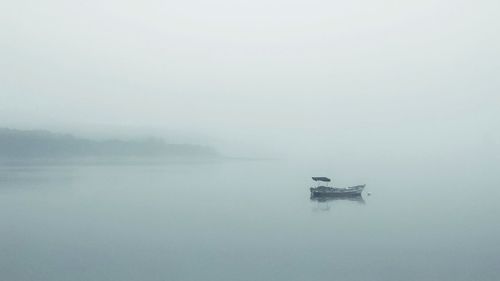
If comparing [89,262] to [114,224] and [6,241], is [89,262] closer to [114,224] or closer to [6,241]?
[6,241]

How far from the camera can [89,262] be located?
45156mm

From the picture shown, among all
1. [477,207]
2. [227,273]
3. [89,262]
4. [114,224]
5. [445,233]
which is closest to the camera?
[227,273]

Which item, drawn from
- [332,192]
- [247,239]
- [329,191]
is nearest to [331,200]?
[332,192]

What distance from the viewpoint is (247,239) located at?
5638cm

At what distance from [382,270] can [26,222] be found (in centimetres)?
5671

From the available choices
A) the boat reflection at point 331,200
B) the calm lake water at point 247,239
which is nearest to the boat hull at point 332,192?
the boat reflection at point 331,200

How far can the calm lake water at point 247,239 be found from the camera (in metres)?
42.6

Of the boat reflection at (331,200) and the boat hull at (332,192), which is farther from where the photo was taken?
the boat hull at (332,192)

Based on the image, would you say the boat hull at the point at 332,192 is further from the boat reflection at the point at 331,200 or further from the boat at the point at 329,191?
the boat reflection at the point at 331,200

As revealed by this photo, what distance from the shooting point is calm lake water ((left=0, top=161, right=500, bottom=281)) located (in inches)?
1677

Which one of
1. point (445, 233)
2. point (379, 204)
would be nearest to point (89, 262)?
point (445, 233)

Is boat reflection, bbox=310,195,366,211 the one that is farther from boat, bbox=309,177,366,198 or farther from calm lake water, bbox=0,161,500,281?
calm lake water, bbox=0,161,500,281

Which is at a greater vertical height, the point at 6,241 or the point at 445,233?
the point at 445,233

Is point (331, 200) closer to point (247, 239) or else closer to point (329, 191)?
point (329, 191)
